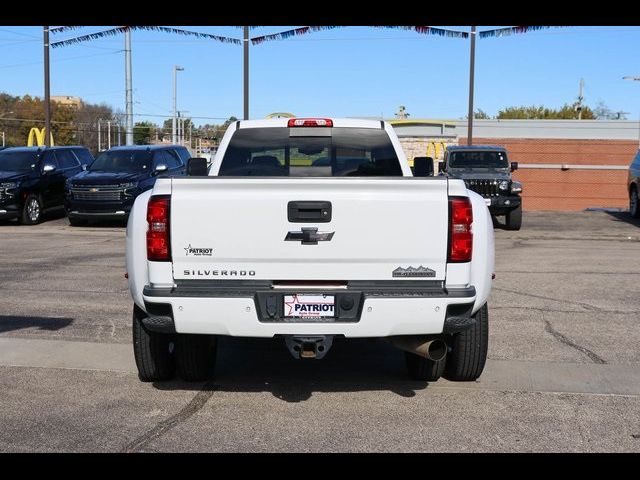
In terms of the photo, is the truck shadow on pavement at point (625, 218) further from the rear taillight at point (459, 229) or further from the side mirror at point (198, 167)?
the rear taillight at point (459, 229)

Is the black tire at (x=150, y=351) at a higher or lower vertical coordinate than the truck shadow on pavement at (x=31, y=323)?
higher

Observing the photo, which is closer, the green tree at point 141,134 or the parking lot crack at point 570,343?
the parking lot crack at point 570,343

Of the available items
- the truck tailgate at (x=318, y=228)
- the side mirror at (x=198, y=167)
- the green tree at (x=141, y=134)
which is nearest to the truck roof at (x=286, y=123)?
the side mirror at (x=198, y=167)

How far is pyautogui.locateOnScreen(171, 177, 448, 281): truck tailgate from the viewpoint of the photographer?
487 centimetres

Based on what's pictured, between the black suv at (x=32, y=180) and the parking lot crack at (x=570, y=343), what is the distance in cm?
1426

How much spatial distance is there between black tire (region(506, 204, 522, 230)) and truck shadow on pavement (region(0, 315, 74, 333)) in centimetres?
1265

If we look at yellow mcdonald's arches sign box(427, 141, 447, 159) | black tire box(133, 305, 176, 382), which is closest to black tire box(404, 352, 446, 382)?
black tire box(133, 305, 176, 382)

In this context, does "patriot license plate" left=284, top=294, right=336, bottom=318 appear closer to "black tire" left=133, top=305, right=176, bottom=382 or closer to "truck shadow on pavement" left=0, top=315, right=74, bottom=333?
"black tire" left=133, top=305, right=176, bottom=382

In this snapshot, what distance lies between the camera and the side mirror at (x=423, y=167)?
24.2 feet

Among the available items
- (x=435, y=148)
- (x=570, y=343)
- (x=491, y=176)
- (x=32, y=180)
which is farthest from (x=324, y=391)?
(x=435, y=148)

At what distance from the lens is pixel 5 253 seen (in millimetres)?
13656
